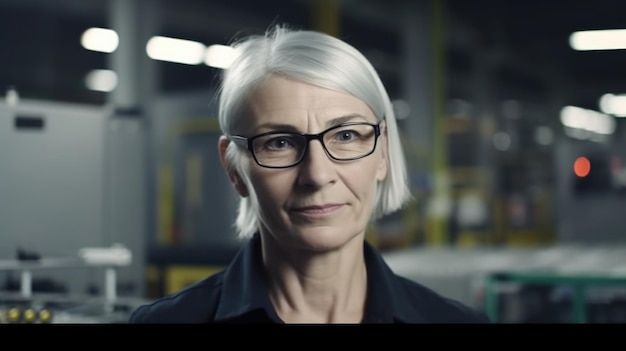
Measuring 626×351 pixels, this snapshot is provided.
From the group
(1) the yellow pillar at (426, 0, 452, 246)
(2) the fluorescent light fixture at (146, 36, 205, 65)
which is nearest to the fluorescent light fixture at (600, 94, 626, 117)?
(1) the yellow pillar at (426, 0, 452, 246)

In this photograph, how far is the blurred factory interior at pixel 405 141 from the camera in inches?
59.2

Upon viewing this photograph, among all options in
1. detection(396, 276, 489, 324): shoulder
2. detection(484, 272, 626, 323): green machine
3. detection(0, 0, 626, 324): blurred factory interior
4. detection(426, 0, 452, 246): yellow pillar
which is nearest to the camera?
detection(396, 276, 489, 324): shoulder

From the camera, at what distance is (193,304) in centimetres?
113

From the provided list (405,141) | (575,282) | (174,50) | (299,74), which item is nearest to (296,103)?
(299,74)

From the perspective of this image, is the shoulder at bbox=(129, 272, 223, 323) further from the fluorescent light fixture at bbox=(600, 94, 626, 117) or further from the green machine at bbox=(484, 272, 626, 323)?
the fluorescent light fixture at bbox=(600, 94, 626, 117)

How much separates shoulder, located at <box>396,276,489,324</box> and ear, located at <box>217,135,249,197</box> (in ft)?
0.94

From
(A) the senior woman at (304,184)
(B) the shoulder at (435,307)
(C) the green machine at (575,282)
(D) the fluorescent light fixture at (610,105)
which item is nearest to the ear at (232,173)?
(A) the senior woman at (304,184)

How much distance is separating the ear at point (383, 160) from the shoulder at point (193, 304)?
0.29 metres

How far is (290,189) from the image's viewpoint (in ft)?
3.53

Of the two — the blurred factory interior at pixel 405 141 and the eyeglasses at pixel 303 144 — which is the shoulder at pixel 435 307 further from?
the eyeglasses at pixel 303 144

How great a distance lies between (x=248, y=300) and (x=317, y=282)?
11 cm

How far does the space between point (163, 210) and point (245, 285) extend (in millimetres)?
3644

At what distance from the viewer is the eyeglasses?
3.52 feet
